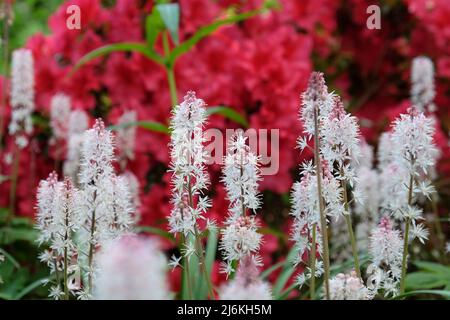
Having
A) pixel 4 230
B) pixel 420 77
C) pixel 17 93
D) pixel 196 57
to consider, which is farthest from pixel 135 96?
pixel 420 77

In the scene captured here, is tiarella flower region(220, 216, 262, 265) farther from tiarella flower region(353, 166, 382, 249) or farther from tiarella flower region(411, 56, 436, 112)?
tiarella flower region(411, 56, 436, 112)

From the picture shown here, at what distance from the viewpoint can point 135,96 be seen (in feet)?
7.04

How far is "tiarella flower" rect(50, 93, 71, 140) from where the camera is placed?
6.35 feet

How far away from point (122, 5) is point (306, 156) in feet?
2.45

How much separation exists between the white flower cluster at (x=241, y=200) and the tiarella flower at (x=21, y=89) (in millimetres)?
921

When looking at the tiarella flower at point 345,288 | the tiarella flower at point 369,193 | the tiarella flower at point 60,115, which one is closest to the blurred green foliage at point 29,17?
the tiarella flower at point 60,115

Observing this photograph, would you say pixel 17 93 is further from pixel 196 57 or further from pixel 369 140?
pixel 369 140

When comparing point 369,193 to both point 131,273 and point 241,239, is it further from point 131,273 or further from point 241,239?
point 131,273

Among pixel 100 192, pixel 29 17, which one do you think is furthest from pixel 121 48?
pixel 29 17

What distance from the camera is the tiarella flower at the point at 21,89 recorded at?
1748mm

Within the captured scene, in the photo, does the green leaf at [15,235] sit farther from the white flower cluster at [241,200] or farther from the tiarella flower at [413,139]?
the tiarella flower at [413,139]

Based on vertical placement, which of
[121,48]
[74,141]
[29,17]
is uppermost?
[29,17]

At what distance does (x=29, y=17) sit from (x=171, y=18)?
6.02ft

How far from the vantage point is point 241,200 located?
1.01m
